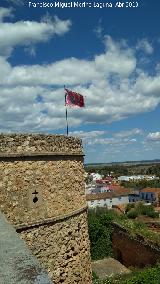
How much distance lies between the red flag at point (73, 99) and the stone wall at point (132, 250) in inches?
495

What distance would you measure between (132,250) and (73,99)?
15561 millimetres

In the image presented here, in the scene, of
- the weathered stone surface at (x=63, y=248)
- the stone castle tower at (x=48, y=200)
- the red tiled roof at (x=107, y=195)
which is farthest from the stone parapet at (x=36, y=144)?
the red tiled roof at (x=107, y=195)

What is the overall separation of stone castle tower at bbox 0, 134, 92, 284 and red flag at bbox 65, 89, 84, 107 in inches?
75.0

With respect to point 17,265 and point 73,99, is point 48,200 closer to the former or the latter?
point 73,99

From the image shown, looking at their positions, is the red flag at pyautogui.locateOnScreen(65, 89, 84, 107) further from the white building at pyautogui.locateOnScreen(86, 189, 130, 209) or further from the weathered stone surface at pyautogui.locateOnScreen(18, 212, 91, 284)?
the white building at pyautogui.locateOnScreen(86, 189, 130, 209)

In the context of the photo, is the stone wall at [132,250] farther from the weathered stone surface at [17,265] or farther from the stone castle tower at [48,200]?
the weathered stone surface at [17,265]

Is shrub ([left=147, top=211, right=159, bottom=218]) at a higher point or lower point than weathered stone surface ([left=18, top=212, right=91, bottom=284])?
lower

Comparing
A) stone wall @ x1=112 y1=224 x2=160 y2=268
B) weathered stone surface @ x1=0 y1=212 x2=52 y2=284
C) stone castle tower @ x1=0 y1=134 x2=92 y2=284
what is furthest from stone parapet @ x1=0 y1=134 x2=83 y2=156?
stone wall @ x1=112 y1=224 x2=160 y2=268

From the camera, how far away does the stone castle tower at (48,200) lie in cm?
687

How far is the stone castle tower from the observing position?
6.87 m

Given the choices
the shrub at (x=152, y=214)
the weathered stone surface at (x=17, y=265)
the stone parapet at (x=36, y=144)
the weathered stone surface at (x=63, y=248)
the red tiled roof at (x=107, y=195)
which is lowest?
the shrub at (x=152, y=214)

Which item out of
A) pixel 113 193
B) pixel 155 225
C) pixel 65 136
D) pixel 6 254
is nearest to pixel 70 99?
pixel 65 136

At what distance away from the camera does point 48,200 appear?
7.40 metres

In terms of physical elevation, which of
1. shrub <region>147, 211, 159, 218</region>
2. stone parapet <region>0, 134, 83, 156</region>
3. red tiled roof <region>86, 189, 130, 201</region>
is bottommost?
shrub <region>147, 211, 159, 218</region>
